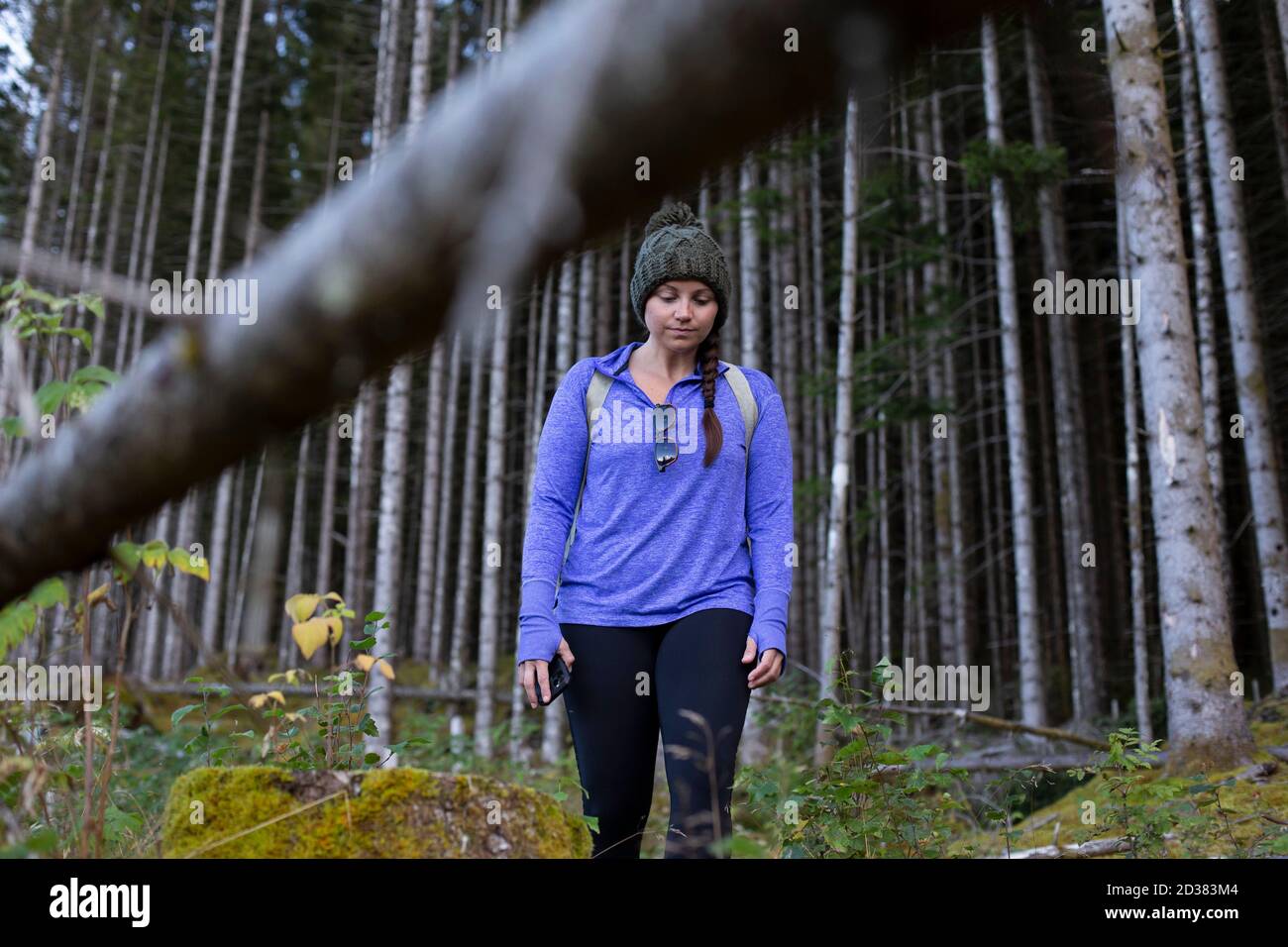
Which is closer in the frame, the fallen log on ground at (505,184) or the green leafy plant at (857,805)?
the fallen log on ground at (505,184)

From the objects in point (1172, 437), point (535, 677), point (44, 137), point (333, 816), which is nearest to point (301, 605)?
point (333, 816)

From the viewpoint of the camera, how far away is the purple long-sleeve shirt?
2.93 metres

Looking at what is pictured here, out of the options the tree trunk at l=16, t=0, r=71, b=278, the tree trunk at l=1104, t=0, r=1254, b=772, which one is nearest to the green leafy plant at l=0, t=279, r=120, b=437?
the tree trunk at l=1104, t=0, r=1254, b=772

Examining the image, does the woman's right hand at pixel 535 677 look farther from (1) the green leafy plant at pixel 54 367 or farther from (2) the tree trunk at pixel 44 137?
(2) the tree trunk at pixel 44 137

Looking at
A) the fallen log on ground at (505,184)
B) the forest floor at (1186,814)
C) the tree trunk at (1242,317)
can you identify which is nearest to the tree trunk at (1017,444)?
the tree trunk at (1242,317)

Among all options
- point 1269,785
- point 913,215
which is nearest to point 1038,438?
point 913,215

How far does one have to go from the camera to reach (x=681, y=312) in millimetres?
3012

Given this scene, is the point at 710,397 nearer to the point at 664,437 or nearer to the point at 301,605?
the point at 664,437

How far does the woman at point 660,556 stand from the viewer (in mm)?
2850

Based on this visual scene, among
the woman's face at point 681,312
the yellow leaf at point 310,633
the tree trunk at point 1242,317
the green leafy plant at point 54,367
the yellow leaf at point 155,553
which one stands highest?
the tree trunk at point 1242,317

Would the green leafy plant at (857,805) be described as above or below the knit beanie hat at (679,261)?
below

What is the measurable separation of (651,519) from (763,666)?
0.53m

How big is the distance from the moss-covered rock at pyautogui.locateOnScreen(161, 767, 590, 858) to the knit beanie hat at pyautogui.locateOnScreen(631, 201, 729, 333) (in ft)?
4.88
